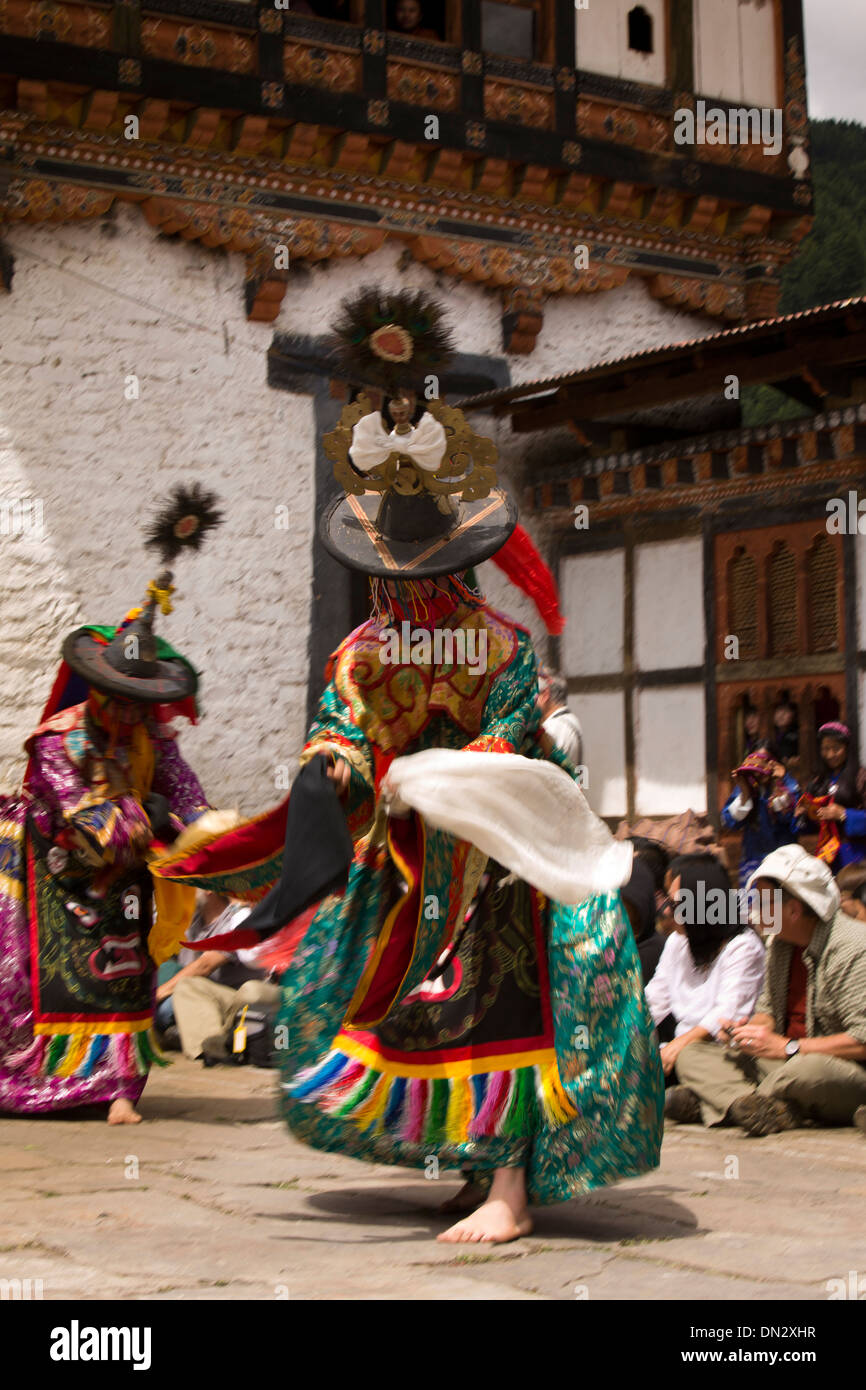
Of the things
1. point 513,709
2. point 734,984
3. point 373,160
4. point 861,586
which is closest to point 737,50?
point 373,160

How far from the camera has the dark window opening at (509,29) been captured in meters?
12.2

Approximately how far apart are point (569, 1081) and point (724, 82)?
10.2 m

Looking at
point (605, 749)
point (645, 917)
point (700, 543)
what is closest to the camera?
point (645, 917)

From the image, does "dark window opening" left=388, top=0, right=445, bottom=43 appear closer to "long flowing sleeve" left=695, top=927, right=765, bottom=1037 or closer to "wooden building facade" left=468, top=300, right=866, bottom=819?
"wooden building facade" left=468, top=300, right=866, bottom=819

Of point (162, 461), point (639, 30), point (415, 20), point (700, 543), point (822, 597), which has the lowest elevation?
point (822, 597)

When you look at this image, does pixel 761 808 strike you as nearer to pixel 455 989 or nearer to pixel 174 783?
pixel 174 783

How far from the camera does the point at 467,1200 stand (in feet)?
14.9

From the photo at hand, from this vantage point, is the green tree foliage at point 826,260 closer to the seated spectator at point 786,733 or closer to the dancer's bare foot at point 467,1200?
the seated spectator at point 786,733

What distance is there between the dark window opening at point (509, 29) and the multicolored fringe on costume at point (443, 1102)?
930 centimetres

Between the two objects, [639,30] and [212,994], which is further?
[639,30]

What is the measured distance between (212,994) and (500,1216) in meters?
4.24

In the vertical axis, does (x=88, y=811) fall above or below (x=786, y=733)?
below

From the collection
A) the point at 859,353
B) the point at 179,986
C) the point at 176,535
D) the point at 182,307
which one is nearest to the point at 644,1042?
the point at 176,535

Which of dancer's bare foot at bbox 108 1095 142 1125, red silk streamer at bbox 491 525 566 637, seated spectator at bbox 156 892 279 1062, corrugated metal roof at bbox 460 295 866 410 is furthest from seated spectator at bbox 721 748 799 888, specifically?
red silk streamer at bbox 491 525 566 637
